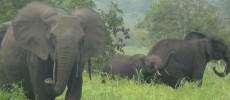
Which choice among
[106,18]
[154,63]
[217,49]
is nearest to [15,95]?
[154,63]

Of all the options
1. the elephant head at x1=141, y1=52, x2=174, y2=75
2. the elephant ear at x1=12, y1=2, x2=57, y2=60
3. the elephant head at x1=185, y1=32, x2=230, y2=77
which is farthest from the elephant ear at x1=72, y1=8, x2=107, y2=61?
the elephant head at x1=185, y1=32, x2=230, y2=77

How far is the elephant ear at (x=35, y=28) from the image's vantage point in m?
7.47

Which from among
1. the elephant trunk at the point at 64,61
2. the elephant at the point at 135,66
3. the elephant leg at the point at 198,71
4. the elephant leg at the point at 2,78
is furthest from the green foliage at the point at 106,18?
the elephant trunk at the point at 64,61

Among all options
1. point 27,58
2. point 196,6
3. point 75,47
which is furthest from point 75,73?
point 196,6

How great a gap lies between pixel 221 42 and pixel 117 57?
3.09 metres

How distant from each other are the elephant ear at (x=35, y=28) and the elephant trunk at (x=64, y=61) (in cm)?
49

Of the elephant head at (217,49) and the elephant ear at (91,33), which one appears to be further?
the elephant head at (217,49)

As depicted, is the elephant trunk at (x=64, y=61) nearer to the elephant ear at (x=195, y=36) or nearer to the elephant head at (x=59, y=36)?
the elephant head at (x=59, y=36)

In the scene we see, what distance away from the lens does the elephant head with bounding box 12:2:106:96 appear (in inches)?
271

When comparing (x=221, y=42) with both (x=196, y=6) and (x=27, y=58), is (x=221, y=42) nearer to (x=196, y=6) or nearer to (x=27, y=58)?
(x=27, y=58)

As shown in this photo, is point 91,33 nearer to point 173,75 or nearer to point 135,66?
point 173,75

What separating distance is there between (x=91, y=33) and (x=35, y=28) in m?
0.81

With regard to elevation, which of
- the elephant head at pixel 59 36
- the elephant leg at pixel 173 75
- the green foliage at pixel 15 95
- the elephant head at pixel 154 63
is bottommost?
the elephant leg at pixel 173 75

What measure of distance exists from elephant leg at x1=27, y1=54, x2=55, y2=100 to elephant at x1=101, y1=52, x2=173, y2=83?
5.74m
